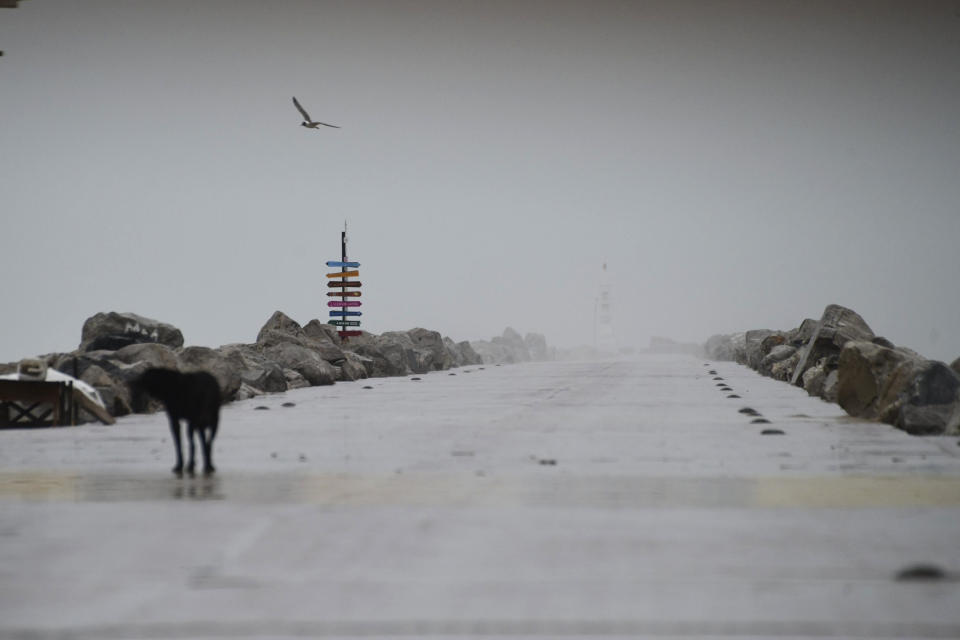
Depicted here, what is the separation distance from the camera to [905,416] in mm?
14562

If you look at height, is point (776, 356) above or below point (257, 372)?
below

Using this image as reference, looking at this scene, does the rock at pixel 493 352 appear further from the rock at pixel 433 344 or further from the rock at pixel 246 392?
the rock at pixel 246 392

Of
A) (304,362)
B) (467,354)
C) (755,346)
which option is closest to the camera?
(304,362)

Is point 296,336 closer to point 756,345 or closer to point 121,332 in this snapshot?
point 121,332

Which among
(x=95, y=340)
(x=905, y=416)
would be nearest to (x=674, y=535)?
(x=905, y=416)

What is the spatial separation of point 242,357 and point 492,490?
59.2 ft

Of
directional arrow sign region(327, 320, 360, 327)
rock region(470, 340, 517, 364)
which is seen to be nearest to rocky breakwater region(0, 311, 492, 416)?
directional arrow sign region(327, 320, 360, 327)

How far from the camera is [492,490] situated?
9219mm

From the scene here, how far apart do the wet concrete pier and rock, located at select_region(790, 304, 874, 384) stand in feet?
37.7

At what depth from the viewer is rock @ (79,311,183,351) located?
81.4 ft

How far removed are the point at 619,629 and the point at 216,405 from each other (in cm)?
646

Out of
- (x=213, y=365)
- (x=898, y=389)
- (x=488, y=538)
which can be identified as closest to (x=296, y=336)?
(x=213, y=365)

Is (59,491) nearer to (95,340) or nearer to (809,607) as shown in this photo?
(809,607)

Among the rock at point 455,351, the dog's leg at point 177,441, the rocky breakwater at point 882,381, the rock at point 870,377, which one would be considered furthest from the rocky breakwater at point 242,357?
the rocky breakwater at point 882,381
